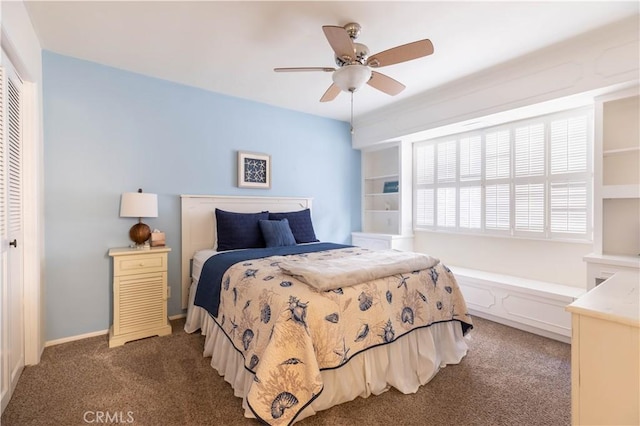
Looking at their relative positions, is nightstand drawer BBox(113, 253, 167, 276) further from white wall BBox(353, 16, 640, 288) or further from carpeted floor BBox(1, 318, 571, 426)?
white wall BBox(353, 16, 640, 288)

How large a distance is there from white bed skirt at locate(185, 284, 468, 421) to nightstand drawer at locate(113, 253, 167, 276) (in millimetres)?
778

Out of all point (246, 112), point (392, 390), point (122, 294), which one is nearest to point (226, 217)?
point (122, 294)

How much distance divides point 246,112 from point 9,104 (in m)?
2.12

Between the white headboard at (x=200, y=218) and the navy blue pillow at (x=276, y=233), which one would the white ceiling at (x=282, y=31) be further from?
the navy blue pillow at (x=276, y=233)

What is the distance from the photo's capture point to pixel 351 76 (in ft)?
6.91

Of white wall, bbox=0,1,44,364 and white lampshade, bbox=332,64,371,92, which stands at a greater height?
white lampshade, bbox=332,64,371,92

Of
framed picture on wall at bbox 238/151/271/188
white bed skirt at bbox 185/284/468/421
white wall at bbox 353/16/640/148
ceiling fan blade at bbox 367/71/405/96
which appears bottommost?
white bed skirt at bbox 185/284/468/421

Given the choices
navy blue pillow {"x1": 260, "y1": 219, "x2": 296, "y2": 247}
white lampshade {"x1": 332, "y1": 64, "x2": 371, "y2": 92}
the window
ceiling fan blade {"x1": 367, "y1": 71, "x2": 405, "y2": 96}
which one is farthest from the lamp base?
the window

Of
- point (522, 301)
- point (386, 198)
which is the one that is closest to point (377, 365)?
point (522, 301)

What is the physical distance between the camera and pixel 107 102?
2.77 m

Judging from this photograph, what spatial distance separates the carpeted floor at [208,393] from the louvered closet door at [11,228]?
0.69 feet

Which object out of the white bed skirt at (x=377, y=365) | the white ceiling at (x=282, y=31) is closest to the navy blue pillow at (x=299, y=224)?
the white bed skirt at (x=377, y=365)

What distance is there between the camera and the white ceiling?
78.4 inches

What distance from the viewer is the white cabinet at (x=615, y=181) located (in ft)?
7.88
